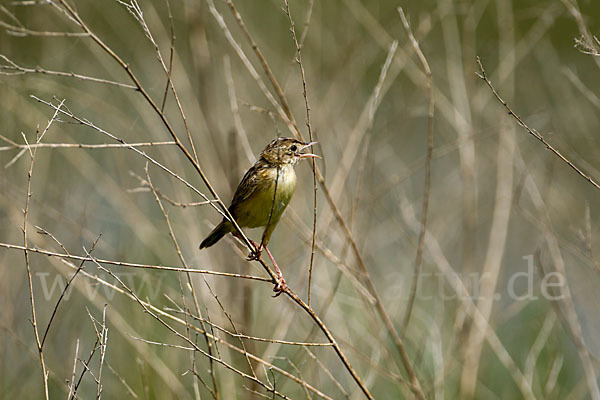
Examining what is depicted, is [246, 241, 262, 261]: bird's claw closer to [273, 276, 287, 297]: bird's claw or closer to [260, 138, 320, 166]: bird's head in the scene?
[273, 276, 287, 297]: bird's claw

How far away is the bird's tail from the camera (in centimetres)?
424

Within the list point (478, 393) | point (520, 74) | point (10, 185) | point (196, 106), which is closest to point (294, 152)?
point (196, 106)

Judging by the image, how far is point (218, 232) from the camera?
14.3ft

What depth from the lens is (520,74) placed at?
966 centimetres

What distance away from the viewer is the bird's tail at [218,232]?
424 cm

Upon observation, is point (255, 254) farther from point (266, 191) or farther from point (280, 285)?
point (266, 191)

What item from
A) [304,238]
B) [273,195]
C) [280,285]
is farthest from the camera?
[304,238]
